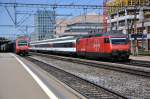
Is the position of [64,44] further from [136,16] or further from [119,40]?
[136,16]

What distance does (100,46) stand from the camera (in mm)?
39875

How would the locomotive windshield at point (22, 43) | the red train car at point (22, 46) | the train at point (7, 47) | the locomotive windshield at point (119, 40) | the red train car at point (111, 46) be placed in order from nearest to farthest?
the red train car at point (111, 46), the locomotive windshield at point (119, 40), the red train car at point (22, 46), the locomotive windshield at point (22, 43), the train at point (7, 47)

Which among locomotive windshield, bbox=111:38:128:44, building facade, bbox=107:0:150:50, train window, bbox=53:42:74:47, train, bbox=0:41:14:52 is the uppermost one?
building facade, bbox=107:0:150:50

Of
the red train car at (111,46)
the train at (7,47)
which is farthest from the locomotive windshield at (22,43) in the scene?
the train at (7,47)

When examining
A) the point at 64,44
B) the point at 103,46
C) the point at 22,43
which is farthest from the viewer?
the point at 22,43

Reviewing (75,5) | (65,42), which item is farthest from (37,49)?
(75,5)

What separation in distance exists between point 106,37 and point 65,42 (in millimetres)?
25042

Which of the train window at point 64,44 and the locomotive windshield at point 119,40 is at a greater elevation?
the locomotive windshield at point 119,40

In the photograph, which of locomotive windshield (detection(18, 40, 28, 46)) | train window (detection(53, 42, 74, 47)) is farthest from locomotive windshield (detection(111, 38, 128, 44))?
Result: locomotive windshield (detection(18, 40, 28, 46))

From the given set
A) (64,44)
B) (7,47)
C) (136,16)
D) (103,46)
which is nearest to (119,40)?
(103,46)

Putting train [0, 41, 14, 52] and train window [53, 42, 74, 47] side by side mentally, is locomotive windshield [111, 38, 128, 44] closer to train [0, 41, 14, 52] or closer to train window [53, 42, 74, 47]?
train window [53, 42, 74, 47]

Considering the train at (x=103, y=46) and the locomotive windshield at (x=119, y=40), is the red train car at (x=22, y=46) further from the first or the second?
the locomotive windshield at (x=119, y=40)

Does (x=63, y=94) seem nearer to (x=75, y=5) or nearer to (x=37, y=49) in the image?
(x=75, y=5)

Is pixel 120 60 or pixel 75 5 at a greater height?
pixel 75 5
